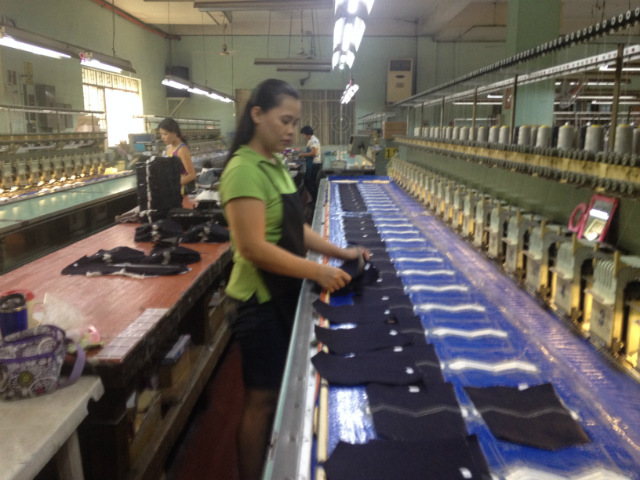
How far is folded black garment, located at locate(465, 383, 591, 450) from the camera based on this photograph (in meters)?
1.26

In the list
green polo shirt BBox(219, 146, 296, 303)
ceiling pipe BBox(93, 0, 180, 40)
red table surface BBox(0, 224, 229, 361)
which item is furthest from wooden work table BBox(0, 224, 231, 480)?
ceiling pipe BBox(93, 0, 180, 40)

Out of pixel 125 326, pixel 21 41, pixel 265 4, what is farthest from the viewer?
pixel 265 4

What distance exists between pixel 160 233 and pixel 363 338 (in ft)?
6.95

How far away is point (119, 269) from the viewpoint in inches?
112

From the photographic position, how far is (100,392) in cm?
172

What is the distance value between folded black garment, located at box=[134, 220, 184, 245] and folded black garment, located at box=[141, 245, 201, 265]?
0.87 feet

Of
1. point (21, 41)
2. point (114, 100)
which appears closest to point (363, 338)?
point (21, 41)

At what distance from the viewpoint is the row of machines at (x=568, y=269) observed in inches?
65.7

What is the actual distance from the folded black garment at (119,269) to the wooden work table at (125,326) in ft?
0.16

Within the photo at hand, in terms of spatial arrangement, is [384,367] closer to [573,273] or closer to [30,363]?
[573,273]

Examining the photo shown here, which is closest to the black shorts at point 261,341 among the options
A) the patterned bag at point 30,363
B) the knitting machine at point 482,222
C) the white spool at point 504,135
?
the patterned bag at point 30,363

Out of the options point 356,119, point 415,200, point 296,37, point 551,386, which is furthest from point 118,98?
point 551,386

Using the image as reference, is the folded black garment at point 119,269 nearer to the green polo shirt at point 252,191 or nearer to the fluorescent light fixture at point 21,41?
the green polo shirt at point 252,191

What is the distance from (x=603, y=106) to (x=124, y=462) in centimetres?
1321
